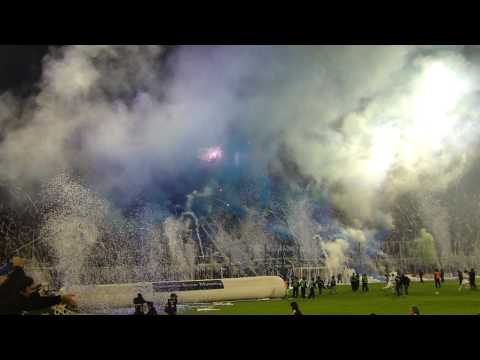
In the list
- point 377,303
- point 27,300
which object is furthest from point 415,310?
point 27,300

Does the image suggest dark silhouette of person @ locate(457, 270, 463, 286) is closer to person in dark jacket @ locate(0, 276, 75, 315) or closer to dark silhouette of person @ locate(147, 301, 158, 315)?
dark silhouette of person @ locate(147, 301, 158, 315)

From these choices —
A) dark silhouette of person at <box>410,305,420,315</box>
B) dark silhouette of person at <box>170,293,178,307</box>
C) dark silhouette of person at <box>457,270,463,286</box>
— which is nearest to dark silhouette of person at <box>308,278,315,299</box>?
dark silhouette of person at <box>410,305,420,315</box>

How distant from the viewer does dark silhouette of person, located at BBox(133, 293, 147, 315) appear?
9.71 metres

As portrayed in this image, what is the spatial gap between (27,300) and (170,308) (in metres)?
3.08

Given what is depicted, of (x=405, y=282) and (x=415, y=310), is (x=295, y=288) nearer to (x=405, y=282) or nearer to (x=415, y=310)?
(x=405, y=282)

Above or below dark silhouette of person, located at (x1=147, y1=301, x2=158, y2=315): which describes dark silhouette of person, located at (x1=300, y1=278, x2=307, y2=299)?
above

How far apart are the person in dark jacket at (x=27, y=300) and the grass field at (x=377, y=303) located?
9.19 feet

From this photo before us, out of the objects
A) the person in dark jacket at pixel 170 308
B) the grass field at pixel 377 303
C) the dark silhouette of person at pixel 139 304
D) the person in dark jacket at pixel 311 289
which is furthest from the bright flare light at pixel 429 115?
the dark silhouette of person at pixel 139 304

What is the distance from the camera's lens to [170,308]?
32.7 ft

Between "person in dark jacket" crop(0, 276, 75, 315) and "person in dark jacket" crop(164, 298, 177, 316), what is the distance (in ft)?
6.74

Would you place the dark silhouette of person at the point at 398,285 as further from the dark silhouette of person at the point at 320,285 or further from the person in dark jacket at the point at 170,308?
the person in dark jacket at the point at 170,308

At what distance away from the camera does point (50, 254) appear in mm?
10484
